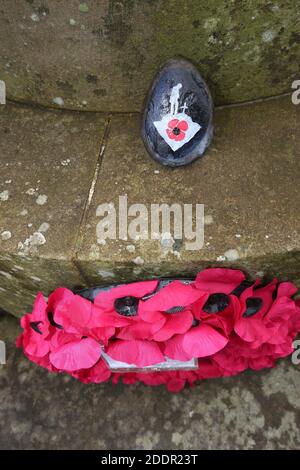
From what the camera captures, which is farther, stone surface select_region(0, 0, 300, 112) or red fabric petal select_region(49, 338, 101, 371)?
red fabric petal select_region(49, 338, 101, 371)

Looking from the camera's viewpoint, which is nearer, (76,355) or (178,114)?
(178,114)

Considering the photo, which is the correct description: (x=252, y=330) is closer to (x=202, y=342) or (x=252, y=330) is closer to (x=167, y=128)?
(x=202, y=342)

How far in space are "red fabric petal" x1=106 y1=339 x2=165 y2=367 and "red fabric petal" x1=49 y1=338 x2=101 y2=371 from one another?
0.05 metres

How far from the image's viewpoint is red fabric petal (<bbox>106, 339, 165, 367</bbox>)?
114 cm

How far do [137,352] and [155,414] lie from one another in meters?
0.55

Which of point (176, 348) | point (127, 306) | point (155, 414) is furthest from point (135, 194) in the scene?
point (155, 414)

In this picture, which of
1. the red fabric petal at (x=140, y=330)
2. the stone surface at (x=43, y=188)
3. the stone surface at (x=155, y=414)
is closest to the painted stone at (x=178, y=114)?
the stone surface at (x=43, y=188)

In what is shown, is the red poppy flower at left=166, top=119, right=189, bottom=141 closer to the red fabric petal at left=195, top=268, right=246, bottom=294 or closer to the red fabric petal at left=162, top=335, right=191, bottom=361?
the red fabric petal at left=195, top=268, right=246, bottom=294

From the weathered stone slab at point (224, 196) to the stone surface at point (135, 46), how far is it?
106 mm

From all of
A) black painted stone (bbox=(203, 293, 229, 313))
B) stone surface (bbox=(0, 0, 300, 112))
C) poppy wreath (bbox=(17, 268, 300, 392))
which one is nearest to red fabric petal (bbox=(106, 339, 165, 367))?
poppy wreath (bbox=(17, 268, 300, 392))

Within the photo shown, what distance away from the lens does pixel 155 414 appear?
1.59 m

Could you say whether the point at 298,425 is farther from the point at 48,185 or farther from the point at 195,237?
the point at 48,185

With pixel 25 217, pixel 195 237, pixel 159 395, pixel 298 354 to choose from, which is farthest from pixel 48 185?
pixel 298 354

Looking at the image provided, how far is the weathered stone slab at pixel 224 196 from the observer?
1046 millimetres
